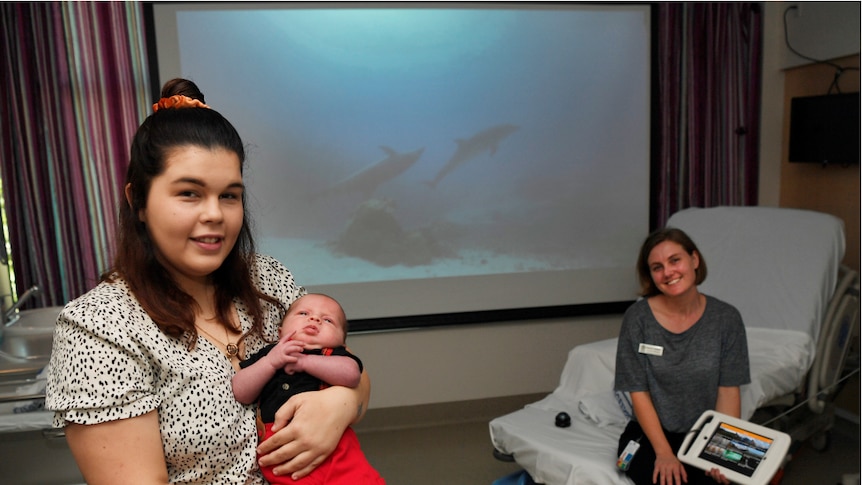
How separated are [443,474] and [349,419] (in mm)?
1972

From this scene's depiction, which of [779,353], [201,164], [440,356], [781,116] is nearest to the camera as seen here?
[201,164]

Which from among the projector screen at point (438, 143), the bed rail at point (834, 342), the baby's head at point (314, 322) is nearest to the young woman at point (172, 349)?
the baby's head at point (314, 322)

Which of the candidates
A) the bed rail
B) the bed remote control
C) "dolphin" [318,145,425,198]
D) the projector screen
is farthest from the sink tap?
the bed rail

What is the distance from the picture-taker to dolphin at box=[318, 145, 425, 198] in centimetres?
341

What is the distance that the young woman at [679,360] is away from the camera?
2.26 meters

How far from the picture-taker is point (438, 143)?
11.5ft

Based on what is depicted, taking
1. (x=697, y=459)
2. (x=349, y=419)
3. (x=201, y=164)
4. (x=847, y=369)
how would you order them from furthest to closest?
1. (x=847, y=369)
2. (x=697, y=459)
3. (x=349, y=419)
4. (x=201, y=164)

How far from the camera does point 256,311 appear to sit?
4.30ft

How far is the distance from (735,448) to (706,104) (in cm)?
232

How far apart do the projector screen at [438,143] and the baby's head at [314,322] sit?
190cm

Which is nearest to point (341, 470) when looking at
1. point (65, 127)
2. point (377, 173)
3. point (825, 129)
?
point (377, 173)

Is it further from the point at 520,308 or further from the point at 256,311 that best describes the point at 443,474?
the point at 256,311

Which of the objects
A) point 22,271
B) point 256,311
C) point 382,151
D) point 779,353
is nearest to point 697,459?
point 779,353

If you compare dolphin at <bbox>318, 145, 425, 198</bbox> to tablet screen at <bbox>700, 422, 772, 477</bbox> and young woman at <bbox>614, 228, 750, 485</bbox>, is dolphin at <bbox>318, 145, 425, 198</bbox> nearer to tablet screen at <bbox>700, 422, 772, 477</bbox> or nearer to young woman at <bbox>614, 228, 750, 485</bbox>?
young woman at <bbox>614, 228, 750, 485</bbox>
